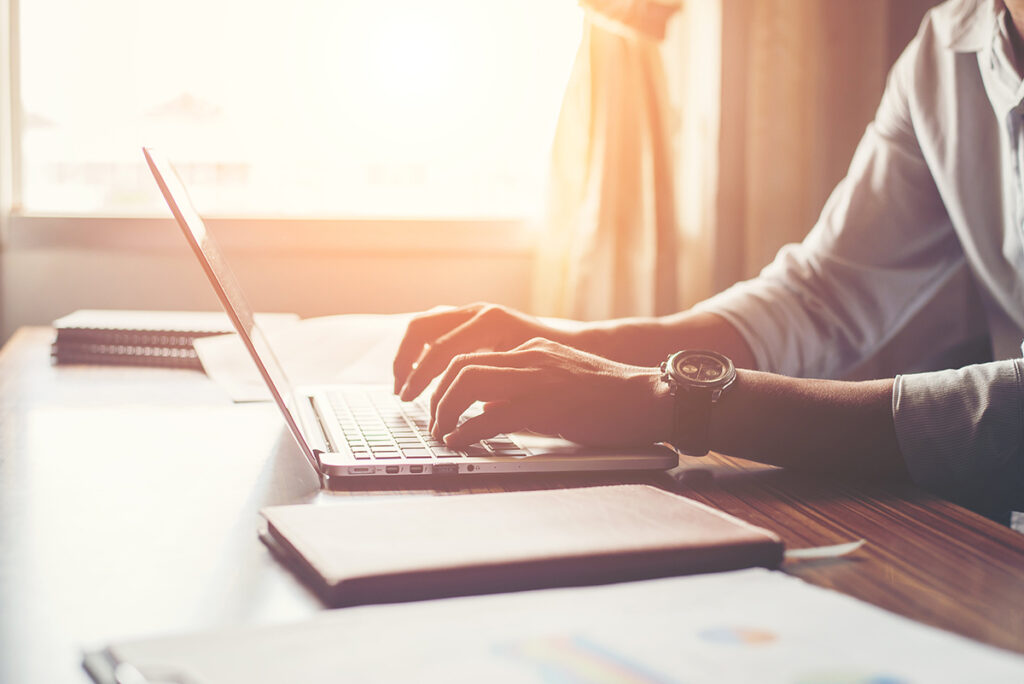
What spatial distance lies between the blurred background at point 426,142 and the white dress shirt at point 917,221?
63cm

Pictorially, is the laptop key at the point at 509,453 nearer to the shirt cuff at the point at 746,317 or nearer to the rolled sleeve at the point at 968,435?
the rolled sleeve at the point at 968,435

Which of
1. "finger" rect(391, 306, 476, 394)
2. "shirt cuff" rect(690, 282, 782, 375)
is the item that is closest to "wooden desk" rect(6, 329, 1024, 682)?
"finger" rect(391, 306, 476, 394)

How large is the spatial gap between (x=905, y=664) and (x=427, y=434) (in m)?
0.49

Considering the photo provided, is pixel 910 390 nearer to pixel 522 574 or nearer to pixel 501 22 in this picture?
pixel 522 574

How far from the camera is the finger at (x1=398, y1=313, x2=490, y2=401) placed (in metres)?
0.90

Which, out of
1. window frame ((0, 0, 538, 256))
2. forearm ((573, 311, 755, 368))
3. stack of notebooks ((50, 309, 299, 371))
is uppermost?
window frame ((0, 0, 538, 256))

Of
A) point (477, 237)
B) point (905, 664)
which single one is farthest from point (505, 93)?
point (905, 664)

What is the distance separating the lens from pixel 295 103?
2168 mm

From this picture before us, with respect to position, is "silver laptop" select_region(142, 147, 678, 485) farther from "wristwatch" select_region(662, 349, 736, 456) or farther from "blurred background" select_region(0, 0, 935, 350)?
"blurred background" select_region(0, 0, 935, 350)

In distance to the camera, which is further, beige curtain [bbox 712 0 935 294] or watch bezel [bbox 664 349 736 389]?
beige curtain [bbox 712 0 935 294]

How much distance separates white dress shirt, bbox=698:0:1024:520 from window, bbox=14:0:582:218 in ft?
2.87

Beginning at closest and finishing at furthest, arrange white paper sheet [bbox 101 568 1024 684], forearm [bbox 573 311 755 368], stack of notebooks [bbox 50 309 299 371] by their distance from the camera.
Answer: white paper sheet [bbox 101 568 1024 684]
forearm [bbox 573 311 755 368]
stack of notebooks [bbox 50 309 299 371]

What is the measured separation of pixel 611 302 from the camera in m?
2.01

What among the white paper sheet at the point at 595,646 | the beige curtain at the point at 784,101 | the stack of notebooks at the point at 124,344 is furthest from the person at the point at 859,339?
the beige curtain at the point at 784,101
